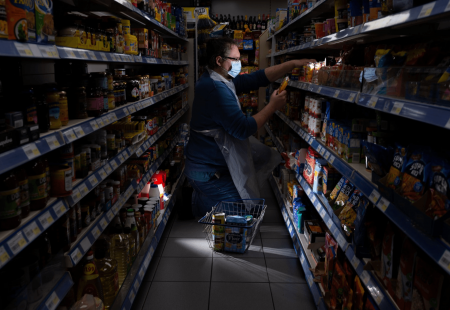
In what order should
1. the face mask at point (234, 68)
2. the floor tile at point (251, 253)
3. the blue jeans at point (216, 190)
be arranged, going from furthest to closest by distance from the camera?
1. the face mask at point (234, 68)
2. the blue jeans at point (216, 190)
3. the floor tile at point (251, 253)

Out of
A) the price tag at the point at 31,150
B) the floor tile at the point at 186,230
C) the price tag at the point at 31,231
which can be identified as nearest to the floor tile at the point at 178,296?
the floor tile at the point at 186,230

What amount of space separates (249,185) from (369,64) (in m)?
Answer: 1.74

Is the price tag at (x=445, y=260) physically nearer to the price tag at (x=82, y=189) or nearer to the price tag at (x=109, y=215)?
the price tag at (x=82, y=189)

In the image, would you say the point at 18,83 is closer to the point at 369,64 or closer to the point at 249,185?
the point at 369,64

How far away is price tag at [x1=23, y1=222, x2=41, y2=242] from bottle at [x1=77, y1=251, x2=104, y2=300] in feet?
2.21

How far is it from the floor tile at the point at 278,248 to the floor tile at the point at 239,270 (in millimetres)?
171

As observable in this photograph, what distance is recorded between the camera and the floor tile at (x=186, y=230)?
13.2ft

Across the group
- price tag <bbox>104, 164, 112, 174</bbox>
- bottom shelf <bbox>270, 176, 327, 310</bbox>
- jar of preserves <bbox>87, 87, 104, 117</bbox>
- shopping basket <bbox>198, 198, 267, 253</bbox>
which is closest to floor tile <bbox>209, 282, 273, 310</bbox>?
bottom shelf <bbox>270, 176, 327, 310</bbox>

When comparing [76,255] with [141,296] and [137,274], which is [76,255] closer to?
[137,274]

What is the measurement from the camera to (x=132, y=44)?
9.75 ft

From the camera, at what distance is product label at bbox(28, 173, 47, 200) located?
161 cm

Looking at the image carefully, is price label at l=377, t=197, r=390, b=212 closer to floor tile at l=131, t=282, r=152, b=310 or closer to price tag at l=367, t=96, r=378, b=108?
price tag at l=367, t=96, r=378, b=108

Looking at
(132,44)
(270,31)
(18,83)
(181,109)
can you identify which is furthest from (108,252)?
(270,31)

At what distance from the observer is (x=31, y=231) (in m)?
1.47
